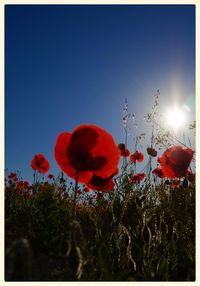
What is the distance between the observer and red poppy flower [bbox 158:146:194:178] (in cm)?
367

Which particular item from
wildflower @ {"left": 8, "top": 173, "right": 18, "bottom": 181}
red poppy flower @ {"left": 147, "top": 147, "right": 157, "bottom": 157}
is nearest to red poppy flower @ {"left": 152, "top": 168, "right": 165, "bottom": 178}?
red poppy flower @ {"left": 147, "top": 147, "right": 157, "bottom": 157}

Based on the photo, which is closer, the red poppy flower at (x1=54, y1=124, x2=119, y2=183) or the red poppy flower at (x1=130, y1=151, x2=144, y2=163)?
the red poppy flower at (x1=54, y1=124, x2=119, y2=183)

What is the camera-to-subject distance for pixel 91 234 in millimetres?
3660

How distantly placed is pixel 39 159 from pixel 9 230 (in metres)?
2.47

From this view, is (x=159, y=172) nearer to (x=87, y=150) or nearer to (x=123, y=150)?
(x=123, y=150)

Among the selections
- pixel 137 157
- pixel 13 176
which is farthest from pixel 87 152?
pixel 13 176

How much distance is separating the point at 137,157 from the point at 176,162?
7.16 ft

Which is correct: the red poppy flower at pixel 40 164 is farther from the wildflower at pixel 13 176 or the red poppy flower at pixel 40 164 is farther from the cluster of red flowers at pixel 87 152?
the cluster of red flowers at pixel 87 152

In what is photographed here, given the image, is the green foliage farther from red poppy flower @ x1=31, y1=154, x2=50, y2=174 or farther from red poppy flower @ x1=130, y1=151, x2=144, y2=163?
red poppy flower @ x1=130, y1=151, x2=144, y2=163

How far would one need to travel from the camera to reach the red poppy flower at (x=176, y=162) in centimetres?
367

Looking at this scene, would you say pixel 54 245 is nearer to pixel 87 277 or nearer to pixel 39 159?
pixel 87 277

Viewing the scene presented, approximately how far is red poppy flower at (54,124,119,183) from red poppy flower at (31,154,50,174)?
117 inches

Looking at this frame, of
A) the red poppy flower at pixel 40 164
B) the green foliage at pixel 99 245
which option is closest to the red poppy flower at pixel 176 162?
the green foliage at pixel 99 245

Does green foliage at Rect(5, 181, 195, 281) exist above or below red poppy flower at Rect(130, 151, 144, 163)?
below
